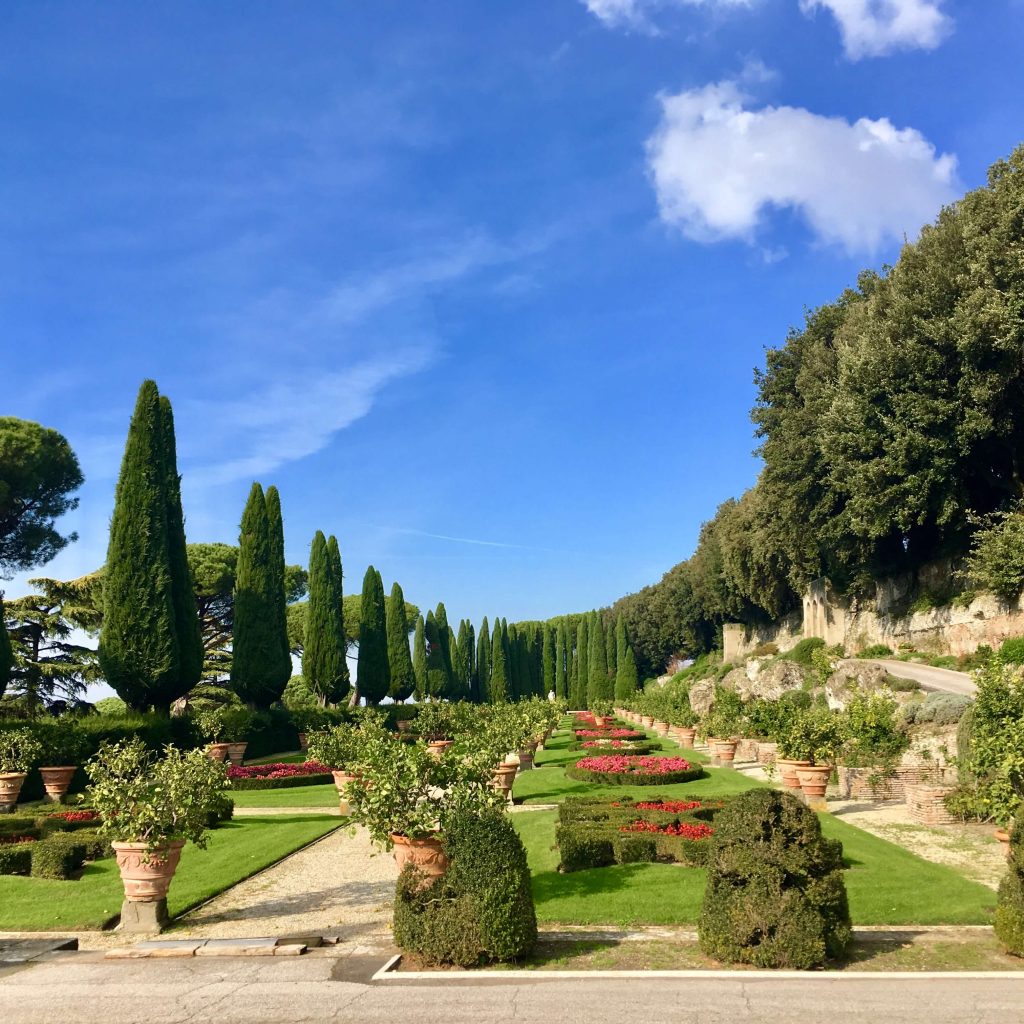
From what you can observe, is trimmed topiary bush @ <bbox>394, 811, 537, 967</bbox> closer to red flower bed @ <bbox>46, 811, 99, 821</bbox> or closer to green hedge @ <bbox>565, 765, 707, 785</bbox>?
red flower bed @ <bbox>46, 811, 99, 821</bbox>

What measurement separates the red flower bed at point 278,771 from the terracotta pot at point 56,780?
14.4 ft

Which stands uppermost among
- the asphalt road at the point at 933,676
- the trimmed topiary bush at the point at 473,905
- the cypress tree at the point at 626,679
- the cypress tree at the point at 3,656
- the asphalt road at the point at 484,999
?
the cypress tree at the point at 3,656

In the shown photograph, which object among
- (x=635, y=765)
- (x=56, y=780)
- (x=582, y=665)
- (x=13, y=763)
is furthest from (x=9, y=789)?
(x=582, y=665)

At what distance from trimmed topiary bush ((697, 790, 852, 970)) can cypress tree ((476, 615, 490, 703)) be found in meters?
68.5

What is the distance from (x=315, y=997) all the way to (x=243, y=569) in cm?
2868

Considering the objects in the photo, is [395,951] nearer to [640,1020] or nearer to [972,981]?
[640,1020]

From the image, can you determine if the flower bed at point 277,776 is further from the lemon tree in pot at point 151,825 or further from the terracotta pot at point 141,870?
the terracotta pot at point 141,870

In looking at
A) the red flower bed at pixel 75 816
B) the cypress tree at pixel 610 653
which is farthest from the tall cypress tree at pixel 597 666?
the red flower bed at pixel 75 816

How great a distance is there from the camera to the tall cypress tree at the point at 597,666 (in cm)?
7219

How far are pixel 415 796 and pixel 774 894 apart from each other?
395cm

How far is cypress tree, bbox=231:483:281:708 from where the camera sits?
32.1m

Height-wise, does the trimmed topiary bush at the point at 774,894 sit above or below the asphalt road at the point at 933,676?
below

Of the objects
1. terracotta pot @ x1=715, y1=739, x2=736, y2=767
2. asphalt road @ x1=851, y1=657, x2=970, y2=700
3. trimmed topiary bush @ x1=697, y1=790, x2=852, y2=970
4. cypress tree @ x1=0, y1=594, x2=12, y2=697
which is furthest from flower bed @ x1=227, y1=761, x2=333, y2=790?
asphalt road @ x1=851, y1=657, x2=970, y2=700

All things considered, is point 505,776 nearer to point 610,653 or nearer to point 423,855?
point 423,855
